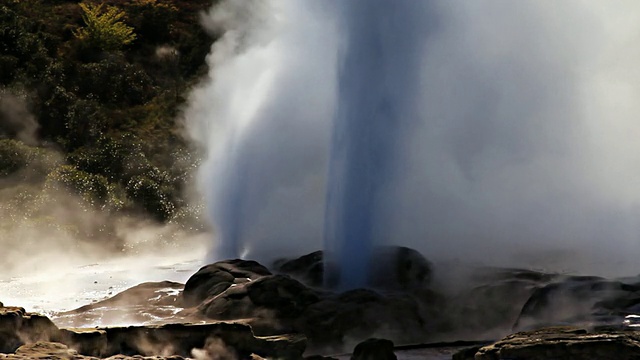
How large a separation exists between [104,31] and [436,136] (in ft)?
70.4

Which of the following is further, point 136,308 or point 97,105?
point 97,105

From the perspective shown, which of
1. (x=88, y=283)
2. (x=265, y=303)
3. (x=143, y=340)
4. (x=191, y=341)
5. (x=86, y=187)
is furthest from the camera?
(x=86, y=187)

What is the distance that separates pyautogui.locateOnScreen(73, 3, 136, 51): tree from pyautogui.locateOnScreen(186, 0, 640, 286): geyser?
11696 millimetres

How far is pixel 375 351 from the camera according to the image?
41.2ft

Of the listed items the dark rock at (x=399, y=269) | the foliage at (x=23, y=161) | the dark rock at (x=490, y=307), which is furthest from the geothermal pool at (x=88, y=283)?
the foliage at (x=23, y=161)

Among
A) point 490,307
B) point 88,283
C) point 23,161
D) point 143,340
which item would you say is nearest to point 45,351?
point 143,340

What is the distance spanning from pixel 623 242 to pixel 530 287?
17.7 ft

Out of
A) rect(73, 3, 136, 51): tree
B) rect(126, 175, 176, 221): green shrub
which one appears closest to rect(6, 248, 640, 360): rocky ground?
rect(126, 175, 176, 221): green shrub

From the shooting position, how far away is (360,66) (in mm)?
18766

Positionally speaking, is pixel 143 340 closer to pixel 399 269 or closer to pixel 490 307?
pixel 490 307

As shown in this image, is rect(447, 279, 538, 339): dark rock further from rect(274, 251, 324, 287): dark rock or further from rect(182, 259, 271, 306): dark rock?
rect(182, 259, 271, 306): dark rock

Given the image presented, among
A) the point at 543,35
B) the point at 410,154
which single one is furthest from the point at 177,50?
the point at 410,154

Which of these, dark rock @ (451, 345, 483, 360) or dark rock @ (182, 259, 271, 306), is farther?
dark rock @ (182, 259, 271, 306)

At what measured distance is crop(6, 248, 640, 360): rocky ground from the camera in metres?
11.3
